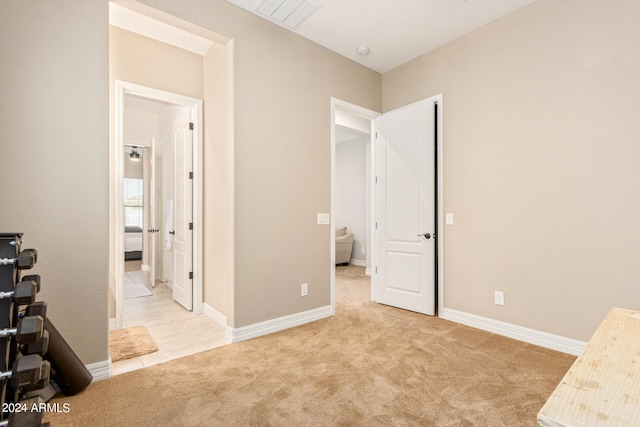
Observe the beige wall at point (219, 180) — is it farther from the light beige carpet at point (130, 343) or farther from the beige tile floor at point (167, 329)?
the light beige carpet at point (130, 343)

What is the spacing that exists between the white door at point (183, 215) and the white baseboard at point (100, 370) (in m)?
1.46

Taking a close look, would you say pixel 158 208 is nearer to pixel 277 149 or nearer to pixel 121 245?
pixel 121 245

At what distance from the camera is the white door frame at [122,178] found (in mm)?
3084

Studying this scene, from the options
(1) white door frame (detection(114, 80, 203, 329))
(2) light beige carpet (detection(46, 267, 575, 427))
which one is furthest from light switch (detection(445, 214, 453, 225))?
(1) white door frame (detection(114, 80, 203, 329))

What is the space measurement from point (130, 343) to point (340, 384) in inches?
73.4

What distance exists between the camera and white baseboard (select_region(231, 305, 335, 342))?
2.79 metres

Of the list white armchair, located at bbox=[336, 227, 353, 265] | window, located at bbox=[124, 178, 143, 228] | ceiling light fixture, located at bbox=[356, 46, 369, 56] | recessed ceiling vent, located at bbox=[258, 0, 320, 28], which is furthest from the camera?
window, located at bbox=[124, 178, 143, 228]

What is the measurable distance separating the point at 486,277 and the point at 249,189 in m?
2.43

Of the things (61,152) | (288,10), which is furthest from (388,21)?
(61,152)

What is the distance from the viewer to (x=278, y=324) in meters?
3.04

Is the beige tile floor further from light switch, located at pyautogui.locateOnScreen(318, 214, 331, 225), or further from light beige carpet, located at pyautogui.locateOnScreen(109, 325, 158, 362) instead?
light switch, located at pyautogui.locateOnScreen(318, 214, 331, 225)

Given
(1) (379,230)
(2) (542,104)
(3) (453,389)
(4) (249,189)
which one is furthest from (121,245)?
(2) (542,104)

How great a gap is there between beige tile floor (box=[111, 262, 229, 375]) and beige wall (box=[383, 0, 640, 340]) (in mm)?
2482

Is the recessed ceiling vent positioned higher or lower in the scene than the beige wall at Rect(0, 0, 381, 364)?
higher
